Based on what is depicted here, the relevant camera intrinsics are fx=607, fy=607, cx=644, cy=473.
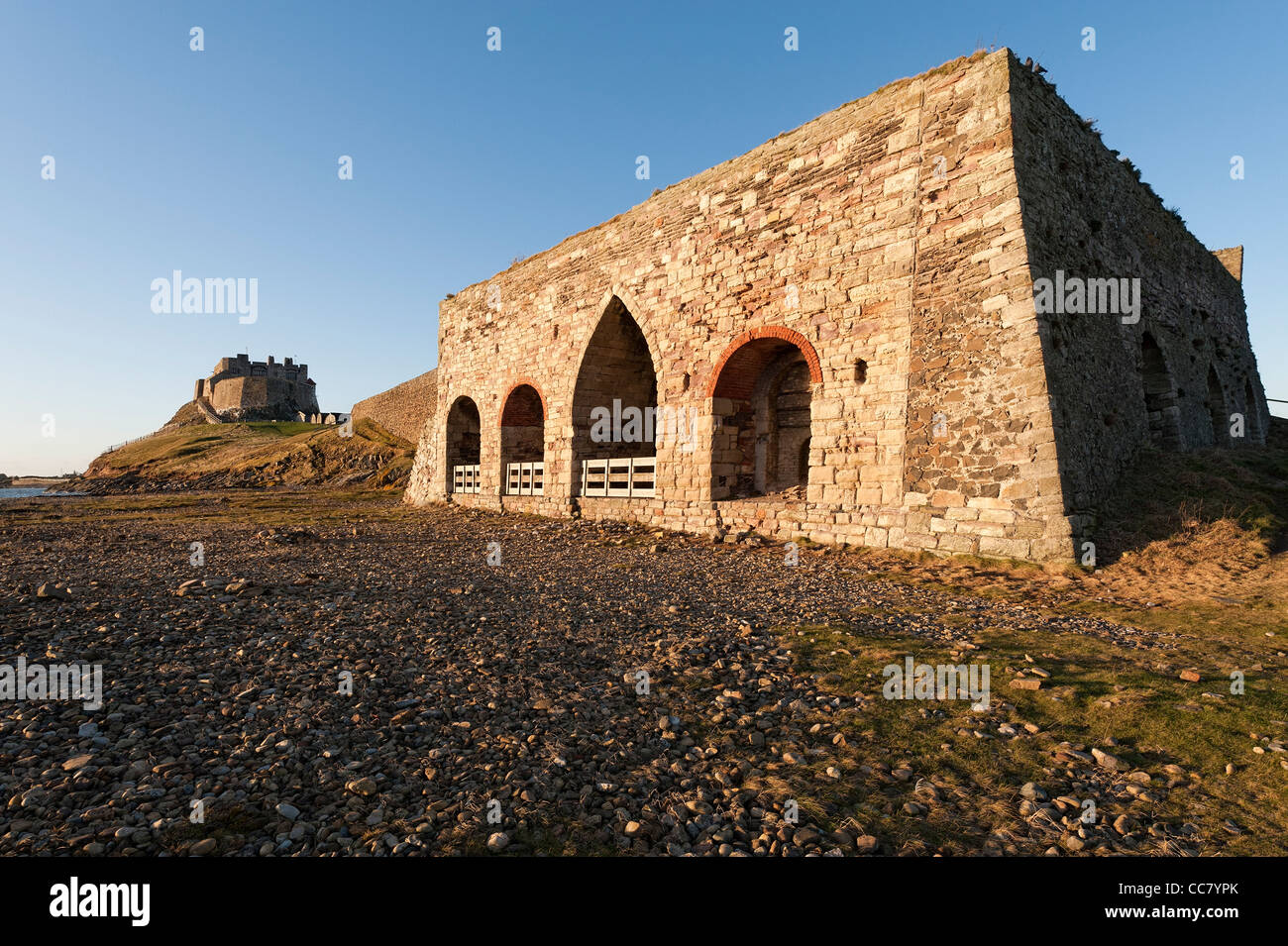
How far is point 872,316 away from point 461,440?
17.3 metres

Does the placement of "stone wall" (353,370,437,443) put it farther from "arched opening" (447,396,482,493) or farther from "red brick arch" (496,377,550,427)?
"red brick arch" (496,377,550,427)

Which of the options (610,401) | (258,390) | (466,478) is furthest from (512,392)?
(258,390)

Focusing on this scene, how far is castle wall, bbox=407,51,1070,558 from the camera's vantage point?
381 inches

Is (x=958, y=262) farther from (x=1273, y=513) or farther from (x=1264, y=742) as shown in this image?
(x=1264, y=742)

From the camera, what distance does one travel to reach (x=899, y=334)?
1091 centimetres

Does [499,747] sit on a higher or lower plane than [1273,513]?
lower

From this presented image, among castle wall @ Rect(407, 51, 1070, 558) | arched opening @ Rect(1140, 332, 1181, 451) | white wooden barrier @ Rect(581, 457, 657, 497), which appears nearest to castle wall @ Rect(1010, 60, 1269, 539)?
arched opening @ Rect(1140, 332, 1181, 451)

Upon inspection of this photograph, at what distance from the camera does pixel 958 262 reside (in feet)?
33.9

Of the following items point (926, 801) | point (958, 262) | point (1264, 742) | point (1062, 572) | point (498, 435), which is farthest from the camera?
point (498, 435)

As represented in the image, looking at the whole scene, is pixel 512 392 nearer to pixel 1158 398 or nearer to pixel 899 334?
pixel 899 334

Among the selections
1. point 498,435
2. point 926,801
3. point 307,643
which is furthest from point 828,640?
point 498,435

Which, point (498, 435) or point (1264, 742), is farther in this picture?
point (498, 435)
